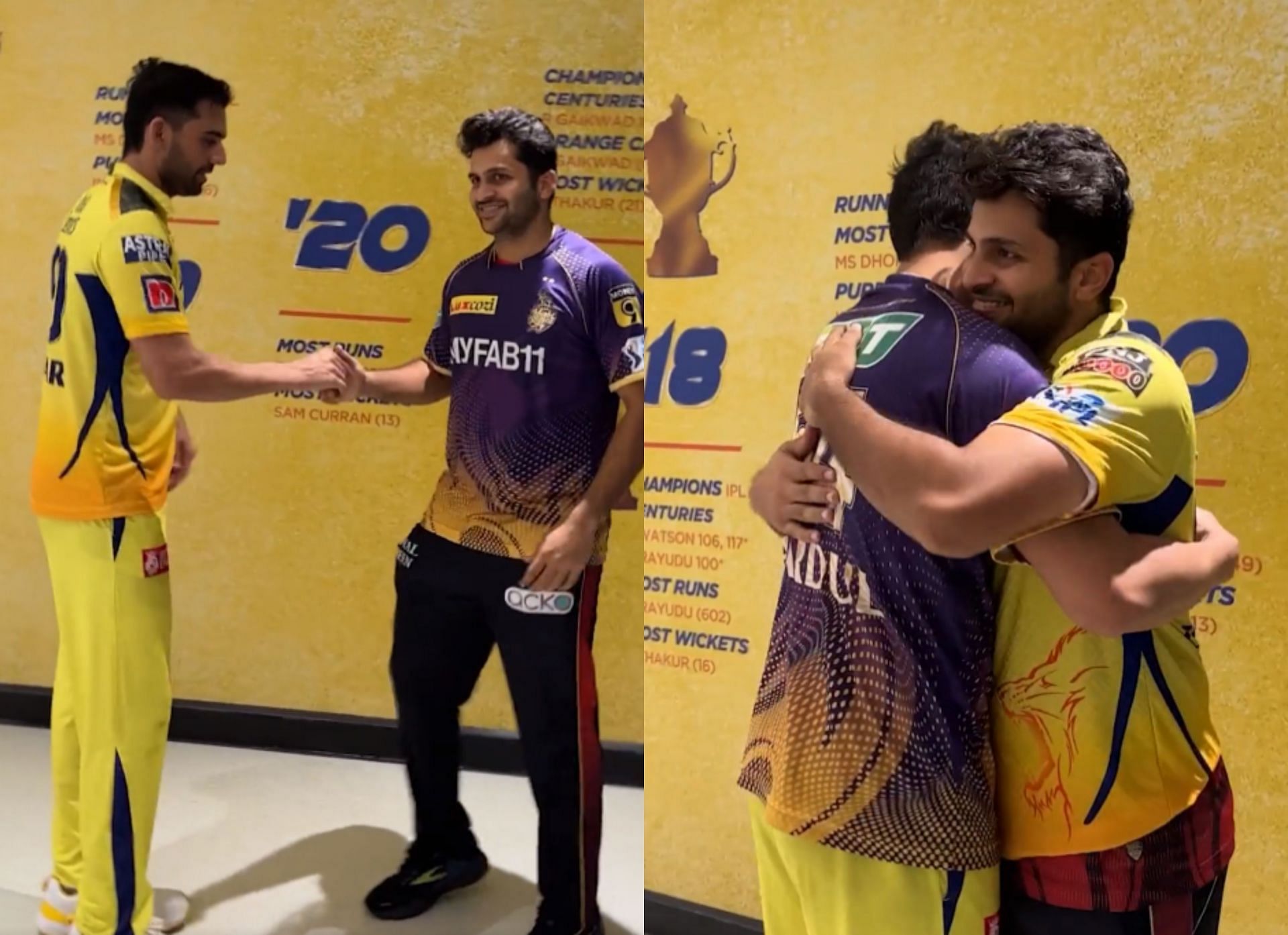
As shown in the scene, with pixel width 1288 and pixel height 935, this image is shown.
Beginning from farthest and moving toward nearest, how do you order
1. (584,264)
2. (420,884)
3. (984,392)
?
(420,884), (584,264), (984,392)

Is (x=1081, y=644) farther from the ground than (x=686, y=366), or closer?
closer

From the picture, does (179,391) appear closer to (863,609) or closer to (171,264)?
(171,264)

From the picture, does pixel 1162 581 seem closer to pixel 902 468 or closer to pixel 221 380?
pixel 902 468

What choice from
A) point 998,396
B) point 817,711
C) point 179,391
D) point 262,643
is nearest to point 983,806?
point 817,711

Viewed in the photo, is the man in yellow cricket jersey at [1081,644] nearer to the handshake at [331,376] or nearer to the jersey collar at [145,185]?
the handshake at [331,376]

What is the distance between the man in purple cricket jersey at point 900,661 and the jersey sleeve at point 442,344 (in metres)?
1.46

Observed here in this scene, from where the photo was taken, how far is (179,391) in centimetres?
226

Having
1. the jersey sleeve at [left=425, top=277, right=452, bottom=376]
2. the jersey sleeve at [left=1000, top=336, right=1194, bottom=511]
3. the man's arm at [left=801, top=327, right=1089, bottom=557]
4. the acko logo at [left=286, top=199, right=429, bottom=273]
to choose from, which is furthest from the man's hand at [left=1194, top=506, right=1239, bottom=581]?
the acko logo at [left=286, top=199, right=429, bottom=273]

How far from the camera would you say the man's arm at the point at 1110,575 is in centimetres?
104

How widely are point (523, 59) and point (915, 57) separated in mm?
1529

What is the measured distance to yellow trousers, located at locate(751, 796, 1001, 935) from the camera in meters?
1.18

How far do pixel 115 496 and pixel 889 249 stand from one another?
152 cm

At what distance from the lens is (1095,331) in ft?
3.88

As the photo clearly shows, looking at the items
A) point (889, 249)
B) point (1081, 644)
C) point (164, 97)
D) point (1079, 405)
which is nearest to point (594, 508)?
point (889, 249)
